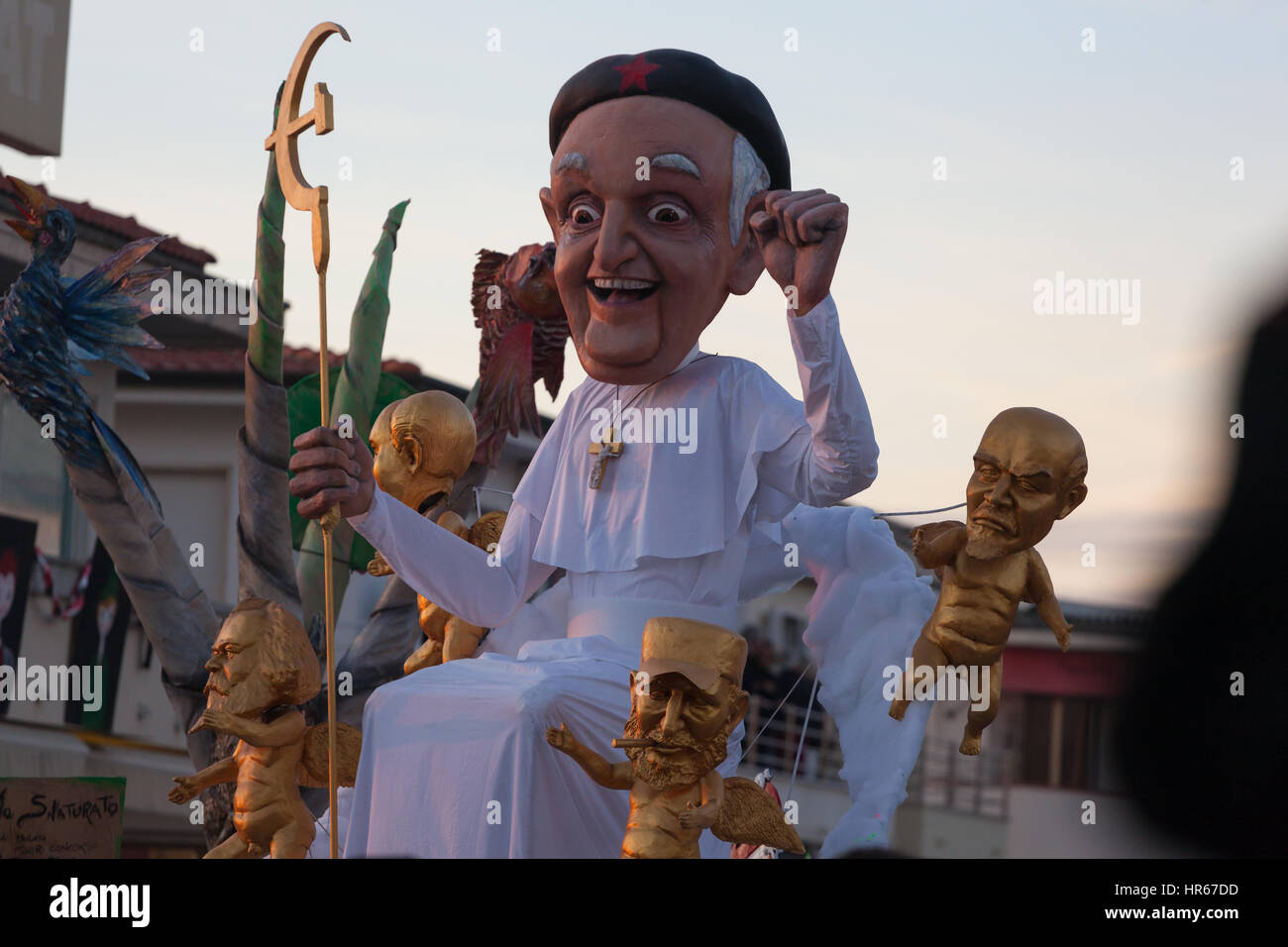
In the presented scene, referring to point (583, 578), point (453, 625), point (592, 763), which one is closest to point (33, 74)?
point (453, 625)

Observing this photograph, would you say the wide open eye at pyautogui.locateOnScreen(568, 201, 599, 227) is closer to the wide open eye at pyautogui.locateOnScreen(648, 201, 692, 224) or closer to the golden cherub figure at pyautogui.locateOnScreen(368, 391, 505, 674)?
the wide open eye at pyautogui.locateOnScreen(648, 201, 692, 224)

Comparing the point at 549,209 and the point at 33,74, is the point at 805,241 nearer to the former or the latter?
the point at 549,209

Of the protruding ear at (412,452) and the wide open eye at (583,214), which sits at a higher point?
the wide open eye at (583,214)

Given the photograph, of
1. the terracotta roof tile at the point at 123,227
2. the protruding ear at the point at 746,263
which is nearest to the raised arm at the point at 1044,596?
the protruding ear at the point at 746,263

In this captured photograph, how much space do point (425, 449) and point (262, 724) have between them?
2.85ft

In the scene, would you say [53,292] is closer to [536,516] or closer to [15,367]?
[15,367]

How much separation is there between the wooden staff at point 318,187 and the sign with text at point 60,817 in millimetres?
1079

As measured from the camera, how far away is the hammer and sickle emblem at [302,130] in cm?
341

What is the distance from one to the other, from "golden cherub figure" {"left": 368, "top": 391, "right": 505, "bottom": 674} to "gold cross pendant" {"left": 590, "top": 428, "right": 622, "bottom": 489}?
18.0 inches

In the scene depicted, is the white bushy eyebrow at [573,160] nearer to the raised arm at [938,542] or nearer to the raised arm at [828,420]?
the raised arm at [828,420]

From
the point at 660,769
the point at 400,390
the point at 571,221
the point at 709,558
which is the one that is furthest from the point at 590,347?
the point at 400,390

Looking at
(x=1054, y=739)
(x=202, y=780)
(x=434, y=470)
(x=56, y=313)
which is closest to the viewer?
(x=202, y=780)

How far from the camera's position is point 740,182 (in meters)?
3.87

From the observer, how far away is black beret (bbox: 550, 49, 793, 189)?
3822 mm
